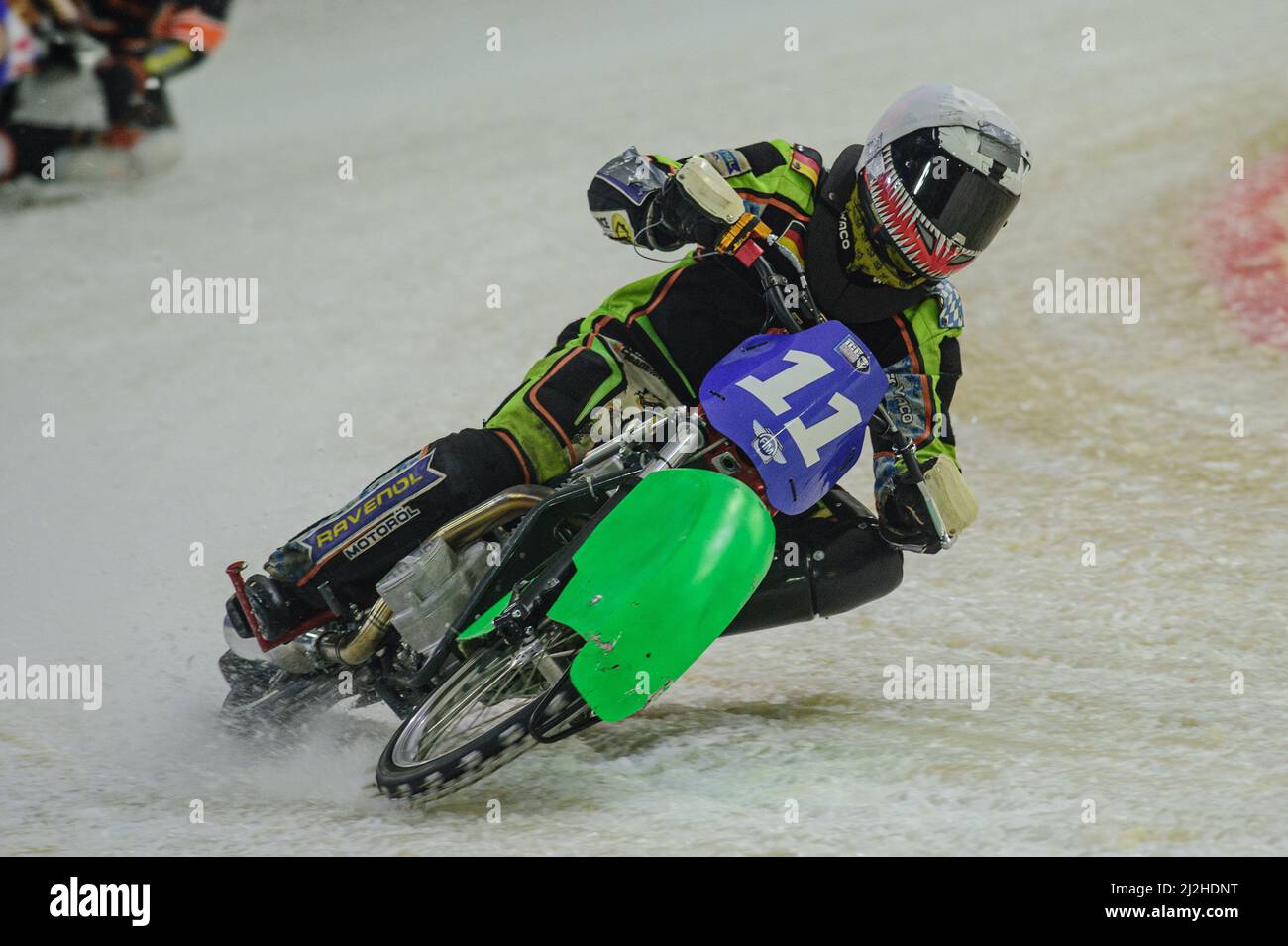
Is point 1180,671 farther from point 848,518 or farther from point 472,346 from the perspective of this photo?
point 472,346

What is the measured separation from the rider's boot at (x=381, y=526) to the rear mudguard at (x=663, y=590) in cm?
59

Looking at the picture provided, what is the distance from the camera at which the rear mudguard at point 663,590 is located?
3031 mm

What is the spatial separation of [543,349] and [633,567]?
419cm

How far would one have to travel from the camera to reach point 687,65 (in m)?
11.1

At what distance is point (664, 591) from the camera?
302cm

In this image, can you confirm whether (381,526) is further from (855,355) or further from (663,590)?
(855,355)

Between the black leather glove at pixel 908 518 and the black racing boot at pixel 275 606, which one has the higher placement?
the black leather glove at pixel 908 518

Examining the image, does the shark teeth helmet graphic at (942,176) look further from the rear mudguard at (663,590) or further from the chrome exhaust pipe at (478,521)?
the chrome exhaust pipe at (478,521)

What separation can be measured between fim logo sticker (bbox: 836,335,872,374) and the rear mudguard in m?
0.43

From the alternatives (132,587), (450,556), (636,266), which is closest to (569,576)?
(450,556)

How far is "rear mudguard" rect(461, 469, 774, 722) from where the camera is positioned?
303cm

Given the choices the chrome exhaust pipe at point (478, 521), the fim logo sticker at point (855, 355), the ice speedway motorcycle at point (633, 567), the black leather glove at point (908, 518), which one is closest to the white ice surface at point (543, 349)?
the ice speedway motorcycle at point (633, 567)

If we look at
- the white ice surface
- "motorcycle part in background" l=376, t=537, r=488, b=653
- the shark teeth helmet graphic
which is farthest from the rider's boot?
the shark teeth helmet graphic

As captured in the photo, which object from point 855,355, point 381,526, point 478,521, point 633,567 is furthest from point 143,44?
point 633,567
